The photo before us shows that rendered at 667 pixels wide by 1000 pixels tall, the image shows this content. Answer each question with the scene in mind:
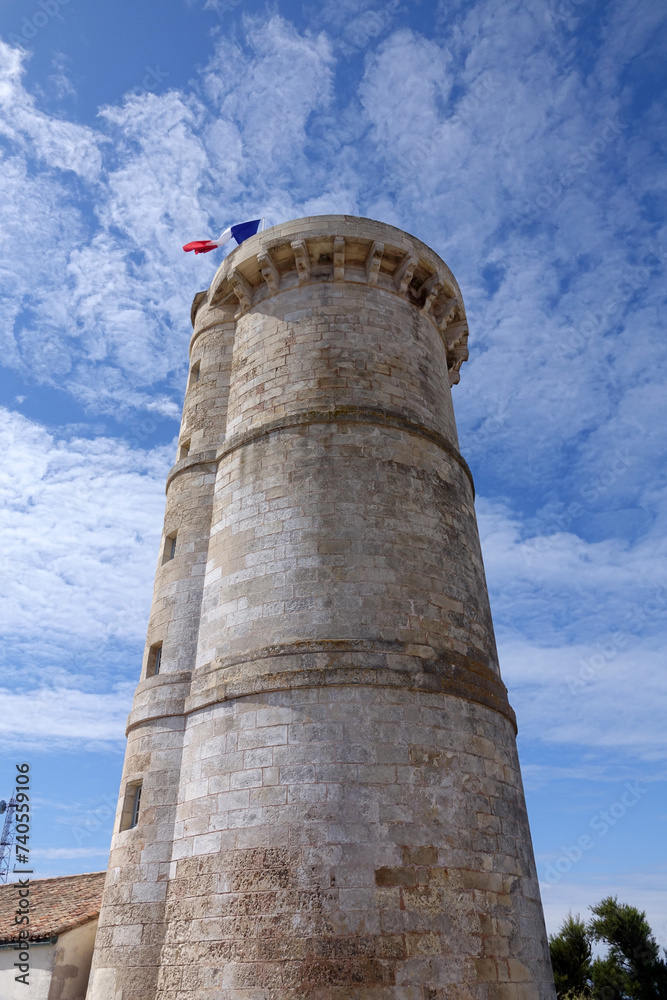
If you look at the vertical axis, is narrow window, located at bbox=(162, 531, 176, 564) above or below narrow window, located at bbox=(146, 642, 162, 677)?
above

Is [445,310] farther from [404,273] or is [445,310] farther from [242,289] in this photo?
[242,289]

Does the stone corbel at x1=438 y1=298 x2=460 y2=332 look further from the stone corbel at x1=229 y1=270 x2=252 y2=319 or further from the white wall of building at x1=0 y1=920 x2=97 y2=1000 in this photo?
the white wall of building at x1=0 y1=920 x2=97 y2=1000

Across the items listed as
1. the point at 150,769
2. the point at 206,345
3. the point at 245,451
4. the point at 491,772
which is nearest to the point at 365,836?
the point at 491,772

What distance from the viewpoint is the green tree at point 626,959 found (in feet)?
65.5

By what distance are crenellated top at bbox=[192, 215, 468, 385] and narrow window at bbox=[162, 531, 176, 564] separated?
461 centimetres


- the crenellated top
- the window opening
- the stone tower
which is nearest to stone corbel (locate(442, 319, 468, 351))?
the crenellated top

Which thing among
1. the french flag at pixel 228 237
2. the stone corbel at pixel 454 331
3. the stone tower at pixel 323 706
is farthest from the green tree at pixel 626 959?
the french flag at pixel 228 237

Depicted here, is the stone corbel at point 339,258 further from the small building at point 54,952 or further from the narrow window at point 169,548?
the small building at point 54,952

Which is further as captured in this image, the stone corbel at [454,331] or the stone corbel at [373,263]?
the stone corbel at [454,331]

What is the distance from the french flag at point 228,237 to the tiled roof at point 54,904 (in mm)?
13645

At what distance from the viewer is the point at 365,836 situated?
732 cm

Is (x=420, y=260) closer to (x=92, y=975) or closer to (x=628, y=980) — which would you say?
(x=92, y=975)

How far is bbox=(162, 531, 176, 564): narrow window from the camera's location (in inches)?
442

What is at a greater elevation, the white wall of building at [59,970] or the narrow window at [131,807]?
the narrow window at [131,807]
